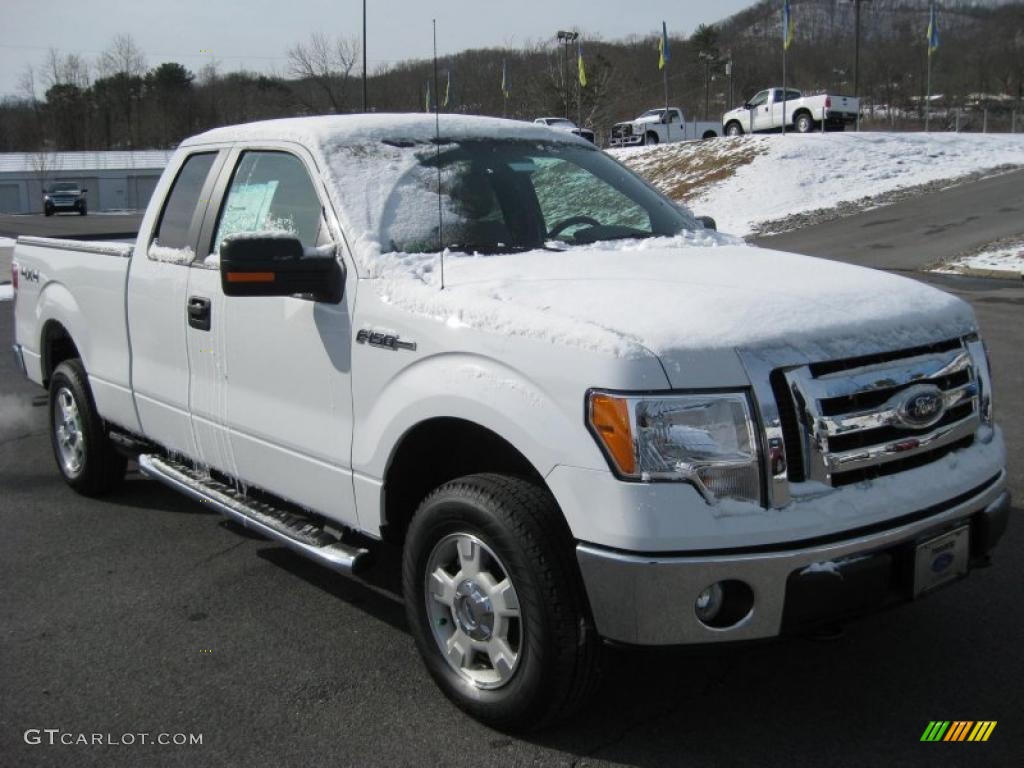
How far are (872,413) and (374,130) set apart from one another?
7.42ft

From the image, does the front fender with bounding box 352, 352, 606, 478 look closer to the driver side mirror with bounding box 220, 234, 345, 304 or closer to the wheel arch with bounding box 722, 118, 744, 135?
the driver side mirror with bounding box 220, 234, 345, 304

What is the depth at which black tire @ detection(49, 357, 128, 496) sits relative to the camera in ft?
17.1

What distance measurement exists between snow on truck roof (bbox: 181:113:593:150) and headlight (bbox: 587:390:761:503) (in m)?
1.85

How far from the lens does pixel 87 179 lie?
74250 millimetres

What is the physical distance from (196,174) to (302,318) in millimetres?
1420

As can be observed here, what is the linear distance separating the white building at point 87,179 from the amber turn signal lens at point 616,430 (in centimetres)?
7643

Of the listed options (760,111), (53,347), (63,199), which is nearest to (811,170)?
(760,111)

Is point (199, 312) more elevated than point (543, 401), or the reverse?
point (199, 312)

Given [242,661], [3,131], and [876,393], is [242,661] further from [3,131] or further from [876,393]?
[3,131]

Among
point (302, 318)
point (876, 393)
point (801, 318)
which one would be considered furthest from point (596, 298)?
point (302, 318)

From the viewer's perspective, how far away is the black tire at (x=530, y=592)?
2.67m

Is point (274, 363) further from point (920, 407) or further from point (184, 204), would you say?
point (920, 407)

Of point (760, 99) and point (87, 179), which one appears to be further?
point (87, 179)

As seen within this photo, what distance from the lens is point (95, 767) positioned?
113 inches
